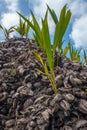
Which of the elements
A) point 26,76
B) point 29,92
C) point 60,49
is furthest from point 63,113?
point 60,49

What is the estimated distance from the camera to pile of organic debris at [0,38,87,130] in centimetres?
335

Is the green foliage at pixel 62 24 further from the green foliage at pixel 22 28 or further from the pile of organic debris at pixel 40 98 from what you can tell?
the green foliage at pixel 22 28

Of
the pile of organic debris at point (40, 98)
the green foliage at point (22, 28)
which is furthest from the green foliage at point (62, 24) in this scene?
the green foliage at point (22, 28)

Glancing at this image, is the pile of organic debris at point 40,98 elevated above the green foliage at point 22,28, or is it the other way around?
the green foliage at point 22,28

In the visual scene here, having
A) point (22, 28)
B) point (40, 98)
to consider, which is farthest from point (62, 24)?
point (22, 28)

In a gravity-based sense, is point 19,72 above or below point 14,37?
below

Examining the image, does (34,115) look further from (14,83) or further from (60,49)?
(60,49)

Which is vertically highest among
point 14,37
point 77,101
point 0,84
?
point 14,37

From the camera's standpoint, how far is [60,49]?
17.0 feet

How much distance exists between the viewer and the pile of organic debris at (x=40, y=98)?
3.35 metres

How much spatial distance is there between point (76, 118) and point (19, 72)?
1.54 metres

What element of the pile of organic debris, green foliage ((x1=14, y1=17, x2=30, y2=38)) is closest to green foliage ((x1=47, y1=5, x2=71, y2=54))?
the pile of organic debris

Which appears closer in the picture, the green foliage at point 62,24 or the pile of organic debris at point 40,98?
the pile of organic debris at point 40,98

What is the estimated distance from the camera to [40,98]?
370 centimetres
